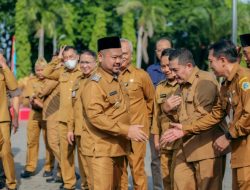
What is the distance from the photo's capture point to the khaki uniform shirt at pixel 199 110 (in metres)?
6.09

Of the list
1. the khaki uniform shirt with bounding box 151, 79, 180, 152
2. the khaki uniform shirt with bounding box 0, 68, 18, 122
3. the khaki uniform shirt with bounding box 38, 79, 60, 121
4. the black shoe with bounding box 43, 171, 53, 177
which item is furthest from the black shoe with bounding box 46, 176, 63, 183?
the khaki uniform shirt with bounding box 151, 79, 180, 152

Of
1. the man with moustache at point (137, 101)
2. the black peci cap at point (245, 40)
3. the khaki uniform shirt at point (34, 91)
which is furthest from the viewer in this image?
the khaki uniform shirt at point (34, 91)

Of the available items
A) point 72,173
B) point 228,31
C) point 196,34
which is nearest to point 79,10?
point 196,34

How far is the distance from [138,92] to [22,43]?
49.5m

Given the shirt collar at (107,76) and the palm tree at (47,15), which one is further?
the palm tree at (47,15)

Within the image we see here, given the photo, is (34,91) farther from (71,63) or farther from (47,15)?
(47,15)

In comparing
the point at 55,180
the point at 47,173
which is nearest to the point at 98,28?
the point at 47,173

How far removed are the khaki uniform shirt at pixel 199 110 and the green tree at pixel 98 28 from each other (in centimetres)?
5187

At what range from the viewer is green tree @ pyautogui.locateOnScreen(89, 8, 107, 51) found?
190 ft

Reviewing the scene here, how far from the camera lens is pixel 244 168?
218 inches

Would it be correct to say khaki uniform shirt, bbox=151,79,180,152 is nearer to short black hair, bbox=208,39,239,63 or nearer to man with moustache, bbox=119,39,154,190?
man with moustache, bbox=119,39,154,190

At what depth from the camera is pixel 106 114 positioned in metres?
5.87

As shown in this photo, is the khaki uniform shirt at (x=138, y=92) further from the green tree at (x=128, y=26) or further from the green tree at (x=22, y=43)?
the green tree at (x=128, y=26)

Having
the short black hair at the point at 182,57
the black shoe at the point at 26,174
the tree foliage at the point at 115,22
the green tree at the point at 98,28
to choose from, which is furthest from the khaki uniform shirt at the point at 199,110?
the green tree at the point at 98,28
